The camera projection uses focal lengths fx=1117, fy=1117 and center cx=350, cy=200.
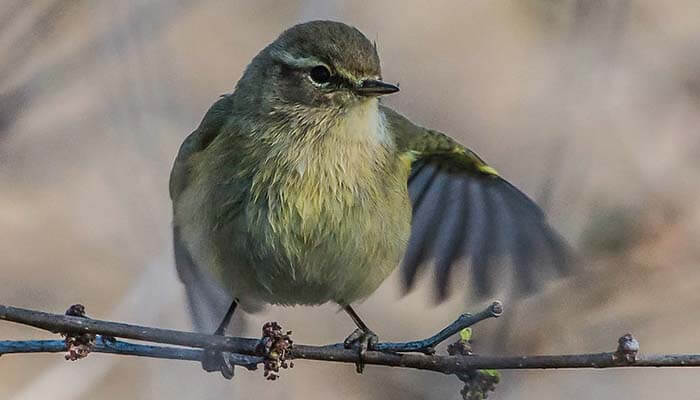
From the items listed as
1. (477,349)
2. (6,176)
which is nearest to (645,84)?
(477,349)

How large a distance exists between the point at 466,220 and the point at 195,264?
1100 mm

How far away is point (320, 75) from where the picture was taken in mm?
3781

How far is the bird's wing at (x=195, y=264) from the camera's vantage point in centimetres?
402

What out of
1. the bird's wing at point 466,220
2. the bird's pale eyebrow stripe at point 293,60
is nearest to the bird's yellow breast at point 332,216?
the bird's pale eyebrow stripe at point 293,60

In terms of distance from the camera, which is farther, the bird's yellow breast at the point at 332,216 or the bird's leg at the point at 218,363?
the bird's yellow breast at the point at 332,216

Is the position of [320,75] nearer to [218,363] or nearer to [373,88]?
[373,88]

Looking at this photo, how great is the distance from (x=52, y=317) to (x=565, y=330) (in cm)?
254

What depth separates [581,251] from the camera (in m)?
4.82

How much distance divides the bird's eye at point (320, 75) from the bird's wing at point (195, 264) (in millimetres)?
412

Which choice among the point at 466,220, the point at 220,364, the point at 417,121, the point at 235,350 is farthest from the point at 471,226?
the point at 417,121

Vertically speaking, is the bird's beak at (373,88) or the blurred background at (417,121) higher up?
the blurred background at (417,121)

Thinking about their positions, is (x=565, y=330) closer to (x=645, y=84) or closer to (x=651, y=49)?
(x=645, y=84)

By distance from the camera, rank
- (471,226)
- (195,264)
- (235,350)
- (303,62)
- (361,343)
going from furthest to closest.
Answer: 1. (471,226)
2. (195,264)
3. (303,62)
4. (361,343)
5. (235,350)

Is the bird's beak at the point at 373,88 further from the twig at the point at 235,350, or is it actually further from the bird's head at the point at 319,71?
the twig at the point at 235,350
